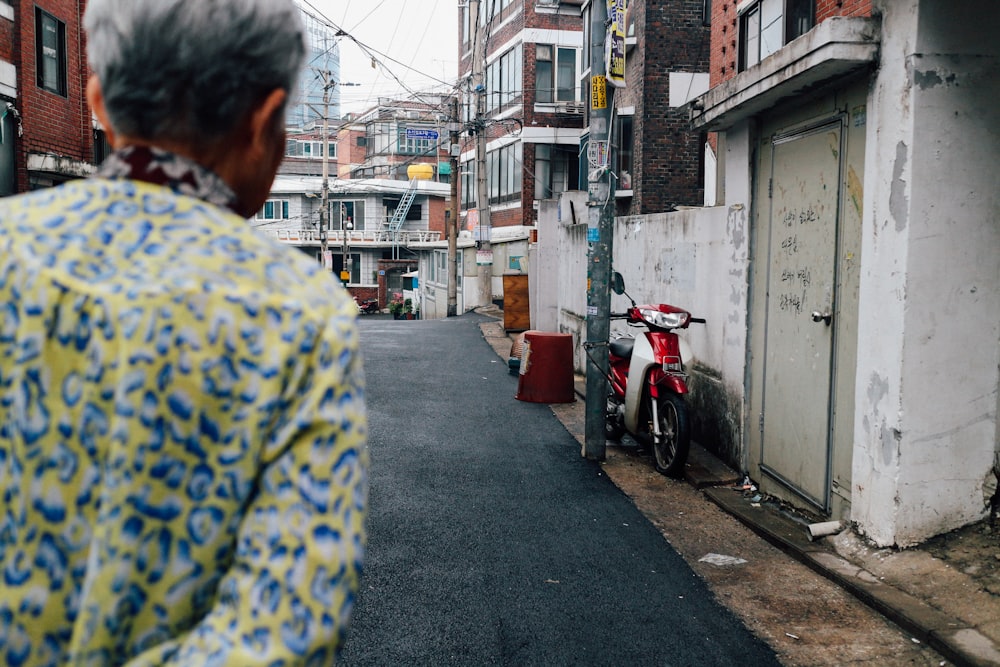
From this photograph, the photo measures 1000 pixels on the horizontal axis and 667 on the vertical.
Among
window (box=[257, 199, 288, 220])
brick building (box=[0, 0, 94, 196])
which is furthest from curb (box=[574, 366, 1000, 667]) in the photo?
window (box=[257, 199, 288, 220])

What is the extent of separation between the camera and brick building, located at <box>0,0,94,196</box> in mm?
13500

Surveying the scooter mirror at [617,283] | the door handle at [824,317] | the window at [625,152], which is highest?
the window at [625,152]

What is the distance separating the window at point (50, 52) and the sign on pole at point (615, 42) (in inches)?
419

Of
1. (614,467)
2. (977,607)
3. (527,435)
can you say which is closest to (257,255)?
(977,607)

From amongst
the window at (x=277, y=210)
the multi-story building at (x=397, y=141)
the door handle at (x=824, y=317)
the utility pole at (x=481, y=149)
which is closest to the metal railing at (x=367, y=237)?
the window at (x=277, y=210)

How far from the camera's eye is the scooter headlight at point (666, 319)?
Answer: 304 inches

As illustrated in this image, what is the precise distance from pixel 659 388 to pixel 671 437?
1.57 feet

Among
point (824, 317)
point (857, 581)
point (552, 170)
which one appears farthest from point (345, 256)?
point (857, 581)

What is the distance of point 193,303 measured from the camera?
46.9 inches

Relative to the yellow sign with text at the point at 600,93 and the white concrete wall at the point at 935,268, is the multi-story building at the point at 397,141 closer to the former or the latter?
the yellow sign with text at the point at 600,93

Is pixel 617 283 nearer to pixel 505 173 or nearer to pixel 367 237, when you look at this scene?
pixel 505 173

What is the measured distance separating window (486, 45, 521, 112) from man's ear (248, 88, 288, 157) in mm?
32299

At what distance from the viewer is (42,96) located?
1452cm

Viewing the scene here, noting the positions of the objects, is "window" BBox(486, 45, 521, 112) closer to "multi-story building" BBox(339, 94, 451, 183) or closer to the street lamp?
the street lamp
